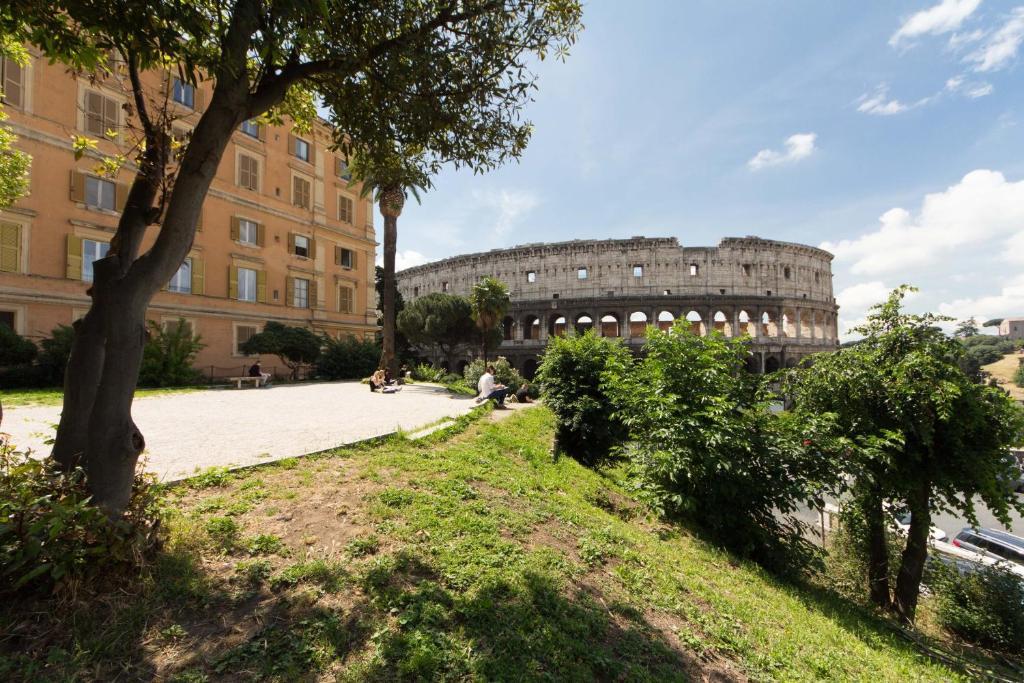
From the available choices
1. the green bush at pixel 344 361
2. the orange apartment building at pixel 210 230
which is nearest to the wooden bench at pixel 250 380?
the orange apartment building at pixel 210 230

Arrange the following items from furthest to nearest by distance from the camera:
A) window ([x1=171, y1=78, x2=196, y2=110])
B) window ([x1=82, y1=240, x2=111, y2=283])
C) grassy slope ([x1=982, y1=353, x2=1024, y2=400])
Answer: grassy slope ([x1=982, y1=353, x2=1024, y2=400]) → window ([x1=171, y1=78, x2=196, y2=110]) → window ([x1=82, y1=240, x2=111, y2=283])

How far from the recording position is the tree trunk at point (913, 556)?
7664mm

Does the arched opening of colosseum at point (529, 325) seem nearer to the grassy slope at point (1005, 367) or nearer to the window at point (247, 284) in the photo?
the window at point (247, 284)

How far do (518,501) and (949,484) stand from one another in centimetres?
816

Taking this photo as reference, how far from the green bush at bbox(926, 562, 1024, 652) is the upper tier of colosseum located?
36174mm

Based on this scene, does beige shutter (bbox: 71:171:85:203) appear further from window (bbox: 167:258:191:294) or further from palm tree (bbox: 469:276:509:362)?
palm tree (bbox: 469:276:509:362)

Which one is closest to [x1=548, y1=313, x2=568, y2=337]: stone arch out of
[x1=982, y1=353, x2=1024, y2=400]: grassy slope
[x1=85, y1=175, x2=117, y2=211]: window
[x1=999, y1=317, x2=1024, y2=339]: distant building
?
[x1=85, y1=175, x2=117, y2=211]: window

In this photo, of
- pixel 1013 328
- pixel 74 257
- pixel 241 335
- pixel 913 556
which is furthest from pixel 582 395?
pixel 1013 328

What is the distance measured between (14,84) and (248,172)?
27.3 ft

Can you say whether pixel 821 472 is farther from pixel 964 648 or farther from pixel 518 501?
pixel 964 648

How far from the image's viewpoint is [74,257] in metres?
17.4

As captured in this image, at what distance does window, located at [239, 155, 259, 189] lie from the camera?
22312mm

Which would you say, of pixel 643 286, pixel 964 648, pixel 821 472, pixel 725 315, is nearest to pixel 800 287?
pixel 725 315

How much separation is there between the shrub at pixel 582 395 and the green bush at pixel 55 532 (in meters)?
8.33
